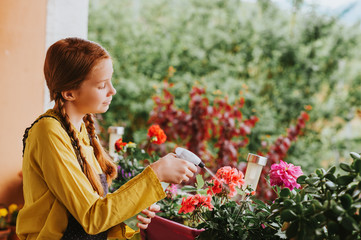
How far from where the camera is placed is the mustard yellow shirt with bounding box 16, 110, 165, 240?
2.94 ft

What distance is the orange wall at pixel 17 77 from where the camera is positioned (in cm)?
190

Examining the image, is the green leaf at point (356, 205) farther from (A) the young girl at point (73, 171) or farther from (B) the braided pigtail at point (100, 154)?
(B) the braided pigtail at point (100, 154)

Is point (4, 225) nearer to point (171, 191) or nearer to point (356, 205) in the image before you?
point (171, 191)

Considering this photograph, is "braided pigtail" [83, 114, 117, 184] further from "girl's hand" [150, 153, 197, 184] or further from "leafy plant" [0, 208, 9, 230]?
"leafy plant" [0, 208, 9, 230]

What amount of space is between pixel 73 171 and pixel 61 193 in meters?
0.06

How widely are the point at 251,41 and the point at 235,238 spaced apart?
130 inches

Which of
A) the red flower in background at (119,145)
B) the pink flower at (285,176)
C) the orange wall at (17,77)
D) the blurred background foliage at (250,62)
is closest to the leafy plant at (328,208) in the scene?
the pink flower at (285,176)

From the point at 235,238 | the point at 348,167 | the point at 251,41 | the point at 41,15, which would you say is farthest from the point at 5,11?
the point at 251,41

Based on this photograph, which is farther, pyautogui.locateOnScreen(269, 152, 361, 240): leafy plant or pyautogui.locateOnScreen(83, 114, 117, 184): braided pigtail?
pyautogui.locateOnScreen(83, 114, 117, 184): braided pigtail

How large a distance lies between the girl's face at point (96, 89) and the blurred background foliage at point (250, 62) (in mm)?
2616

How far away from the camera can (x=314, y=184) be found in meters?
0.88

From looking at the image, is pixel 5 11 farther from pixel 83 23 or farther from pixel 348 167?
pixel 348 167

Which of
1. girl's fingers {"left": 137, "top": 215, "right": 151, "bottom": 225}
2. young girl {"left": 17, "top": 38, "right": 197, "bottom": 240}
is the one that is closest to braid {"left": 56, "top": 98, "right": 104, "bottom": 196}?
young girl {"left": 17, "top": 38, "right": 197, "bottom": 240}

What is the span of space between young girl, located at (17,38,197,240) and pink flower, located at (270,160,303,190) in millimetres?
246
